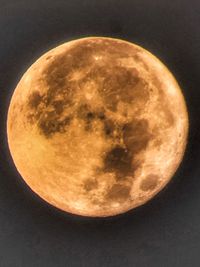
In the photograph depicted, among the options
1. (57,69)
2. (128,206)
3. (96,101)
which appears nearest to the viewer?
(96,101)

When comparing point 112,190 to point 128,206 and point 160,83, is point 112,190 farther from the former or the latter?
point 160,83

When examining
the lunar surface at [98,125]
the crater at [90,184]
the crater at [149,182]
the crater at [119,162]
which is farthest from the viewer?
the crater at [149,182]

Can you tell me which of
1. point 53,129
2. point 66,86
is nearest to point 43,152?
point 53,129

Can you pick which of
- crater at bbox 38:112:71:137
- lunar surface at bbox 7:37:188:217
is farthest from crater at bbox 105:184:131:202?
crater at bbox 38:112:71:137

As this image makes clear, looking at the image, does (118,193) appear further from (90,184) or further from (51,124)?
(51,124)

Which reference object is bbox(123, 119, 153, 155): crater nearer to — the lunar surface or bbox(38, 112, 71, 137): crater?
the lunar surface

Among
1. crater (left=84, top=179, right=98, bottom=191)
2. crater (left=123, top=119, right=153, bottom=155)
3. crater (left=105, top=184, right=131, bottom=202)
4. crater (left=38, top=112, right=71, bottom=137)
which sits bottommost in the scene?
crater (left=105, top=184, right=131, bottom=202)

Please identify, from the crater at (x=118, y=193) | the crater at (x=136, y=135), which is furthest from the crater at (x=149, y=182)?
the crater at (x=136, y=135)

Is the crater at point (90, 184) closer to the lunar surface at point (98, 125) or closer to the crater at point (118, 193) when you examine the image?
the lunar surface at point (98, 125)
